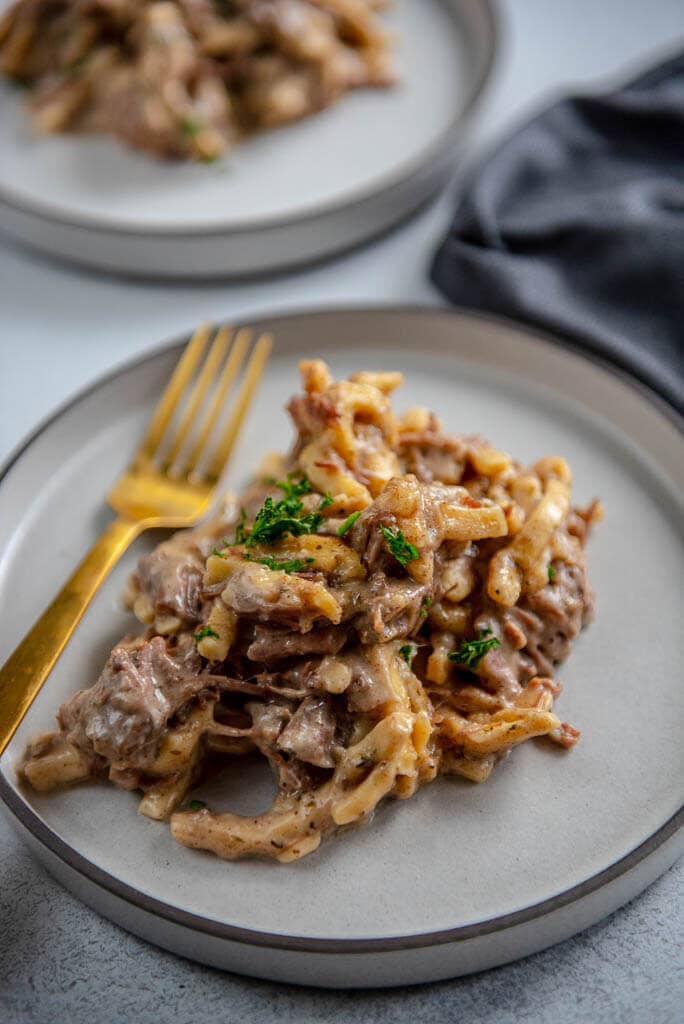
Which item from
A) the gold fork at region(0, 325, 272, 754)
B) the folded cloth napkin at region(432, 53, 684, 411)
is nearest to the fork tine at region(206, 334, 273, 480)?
the gold fork at region(0, 325, 272, 754)

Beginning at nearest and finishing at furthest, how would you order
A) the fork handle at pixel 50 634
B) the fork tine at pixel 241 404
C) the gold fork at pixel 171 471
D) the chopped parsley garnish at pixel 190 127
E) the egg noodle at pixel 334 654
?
the egg noodle at pixel 334 654 → the fork handle at pixel 50 634 → the gold fork at pixel 171 471 → the fork tine at pixel 241 404 → the chopped parsley garnish at pixel 190 127

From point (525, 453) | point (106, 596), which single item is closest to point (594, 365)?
point (525, 453)

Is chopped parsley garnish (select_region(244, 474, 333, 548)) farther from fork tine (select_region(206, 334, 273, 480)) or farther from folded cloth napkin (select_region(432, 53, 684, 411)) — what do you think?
folded cloth napkin (select_region(432, 53, 684, 411))

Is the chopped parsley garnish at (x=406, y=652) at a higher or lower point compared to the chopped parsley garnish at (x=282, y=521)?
lower

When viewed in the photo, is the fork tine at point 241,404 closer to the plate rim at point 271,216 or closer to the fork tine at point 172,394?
the fork tine at point 172,394

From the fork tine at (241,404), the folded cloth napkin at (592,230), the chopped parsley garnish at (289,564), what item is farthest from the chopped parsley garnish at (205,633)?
the folded cloth napkin at (592,230)

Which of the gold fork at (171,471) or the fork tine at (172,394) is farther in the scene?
the fork tine at (172,394)

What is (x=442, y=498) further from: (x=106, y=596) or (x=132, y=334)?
(x=132, y=334)
